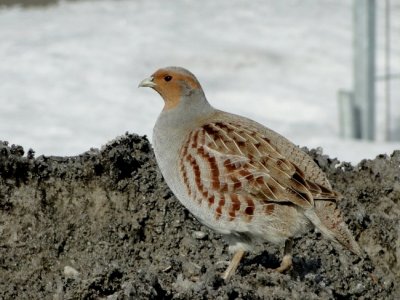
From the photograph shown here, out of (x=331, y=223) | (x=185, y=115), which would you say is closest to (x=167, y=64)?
(x=185, y=115)

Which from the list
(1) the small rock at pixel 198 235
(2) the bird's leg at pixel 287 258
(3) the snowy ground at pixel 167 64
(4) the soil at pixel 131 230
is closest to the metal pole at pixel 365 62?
(3) the snowy ground at pixel 167 64

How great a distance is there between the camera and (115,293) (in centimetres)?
456

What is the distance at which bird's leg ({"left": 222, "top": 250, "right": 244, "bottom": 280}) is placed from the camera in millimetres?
4918

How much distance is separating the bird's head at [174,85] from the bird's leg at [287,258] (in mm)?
865

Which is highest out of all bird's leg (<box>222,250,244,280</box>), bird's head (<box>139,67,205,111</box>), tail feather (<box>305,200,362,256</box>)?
bird's head (<box>139,67,205,111</box>)

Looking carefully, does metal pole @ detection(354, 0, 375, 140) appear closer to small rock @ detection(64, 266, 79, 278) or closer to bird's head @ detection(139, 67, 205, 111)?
bird's head @ detection(139, 67, 205, 111)

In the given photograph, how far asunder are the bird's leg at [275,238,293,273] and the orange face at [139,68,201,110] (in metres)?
0.89

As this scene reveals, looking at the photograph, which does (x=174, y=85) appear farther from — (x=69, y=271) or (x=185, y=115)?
(x=69, y=271)

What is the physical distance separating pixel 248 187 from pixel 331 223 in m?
0.40

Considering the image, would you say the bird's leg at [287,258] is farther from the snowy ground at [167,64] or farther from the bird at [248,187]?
the snowy ground at [167,64]

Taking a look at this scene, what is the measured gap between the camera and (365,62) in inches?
390

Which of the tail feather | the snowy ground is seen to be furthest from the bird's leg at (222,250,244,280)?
the snowy ground

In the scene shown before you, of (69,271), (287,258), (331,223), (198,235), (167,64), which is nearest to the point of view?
(331,223)

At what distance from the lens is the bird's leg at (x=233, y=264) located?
4.92m
